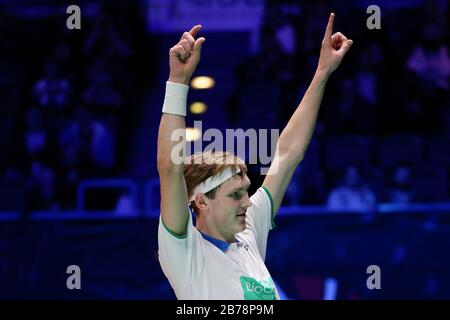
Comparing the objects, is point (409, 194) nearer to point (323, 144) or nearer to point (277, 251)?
point (323, 144)

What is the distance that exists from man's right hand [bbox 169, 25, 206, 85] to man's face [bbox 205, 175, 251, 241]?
1.80 feet

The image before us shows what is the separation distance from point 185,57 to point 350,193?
5240mm

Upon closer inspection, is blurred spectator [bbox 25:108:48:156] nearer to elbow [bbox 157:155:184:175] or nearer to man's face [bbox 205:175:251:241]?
man's face [bbox 205:175:251:241]

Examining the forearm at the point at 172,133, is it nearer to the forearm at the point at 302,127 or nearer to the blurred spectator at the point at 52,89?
the forearm at the point at 302,127

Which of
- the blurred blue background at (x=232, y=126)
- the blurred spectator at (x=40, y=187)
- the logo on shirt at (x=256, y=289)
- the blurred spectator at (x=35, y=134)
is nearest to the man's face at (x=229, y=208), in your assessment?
the logo on shirt at (x=256, y=289)

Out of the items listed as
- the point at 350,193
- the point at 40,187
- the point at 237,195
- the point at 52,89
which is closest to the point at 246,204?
the point at 237,195

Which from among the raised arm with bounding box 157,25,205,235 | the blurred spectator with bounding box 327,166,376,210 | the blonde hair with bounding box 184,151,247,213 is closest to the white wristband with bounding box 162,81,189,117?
the raised arm with bounding box 157,25,205,235

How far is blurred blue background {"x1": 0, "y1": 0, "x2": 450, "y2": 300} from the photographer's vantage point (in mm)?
7539

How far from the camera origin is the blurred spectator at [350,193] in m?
8.20

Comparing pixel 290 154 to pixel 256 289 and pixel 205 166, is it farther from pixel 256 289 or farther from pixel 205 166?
pixel 256 289

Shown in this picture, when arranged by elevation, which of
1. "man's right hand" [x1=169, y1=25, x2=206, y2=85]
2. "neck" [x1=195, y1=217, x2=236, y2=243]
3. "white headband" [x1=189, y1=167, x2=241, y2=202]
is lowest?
"neck" [x1=195, y1=217, x2=236, y2=243]

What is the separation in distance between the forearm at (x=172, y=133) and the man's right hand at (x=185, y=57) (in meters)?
0.04

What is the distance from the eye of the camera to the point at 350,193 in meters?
8.27
